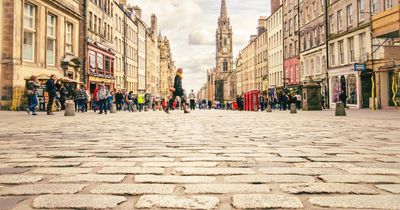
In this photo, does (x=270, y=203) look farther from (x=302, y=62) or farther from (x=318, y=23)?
(x=302, y=62)

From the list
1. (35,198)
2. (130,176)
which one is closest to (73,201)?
(35,198)

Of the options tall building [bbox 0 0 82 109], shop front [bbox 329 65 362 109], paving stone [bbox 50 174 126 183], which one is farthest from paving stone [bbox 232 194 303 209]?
shop front [bbox 329 65 362 109]

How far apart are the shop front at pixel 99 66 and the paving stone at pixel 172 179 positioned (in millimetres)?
33166

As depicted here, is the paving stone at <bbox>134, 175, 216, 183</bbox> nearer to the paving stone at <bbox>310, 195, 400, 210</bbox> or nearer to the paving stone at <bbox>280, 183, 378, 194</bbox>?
the paving stone at <bbox>280, 183, 378, 194</bbox>

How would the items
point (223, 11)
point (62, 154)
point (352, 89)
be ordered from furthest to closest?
point (223, 11) < point (352, 89) < point (62, 154)

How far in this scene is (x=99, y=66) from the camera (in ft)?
124

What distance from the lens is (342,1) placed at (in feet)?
110

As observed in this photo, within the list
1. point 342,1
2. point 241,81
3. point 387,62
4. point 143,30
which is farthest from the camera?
point 241,81

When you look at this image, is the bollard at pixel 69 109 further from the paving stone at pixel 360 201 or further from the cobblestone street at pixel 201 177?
the paving stone at pixel 360 201

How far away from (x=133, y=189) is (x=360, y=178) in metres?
1.89

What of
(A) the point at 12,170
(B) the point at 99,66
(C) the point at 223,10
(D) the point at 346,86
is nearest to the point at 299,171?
(A) the point at 12,170

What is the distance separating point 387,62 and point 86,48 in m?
25.2

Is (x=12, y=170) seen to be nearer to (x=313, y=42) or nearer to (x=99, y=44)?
(x=99, y=44)

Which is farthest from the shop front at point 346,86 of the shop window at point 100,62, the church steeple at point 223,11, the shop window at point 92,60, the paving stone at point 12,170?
the church steeple at point 223,11
